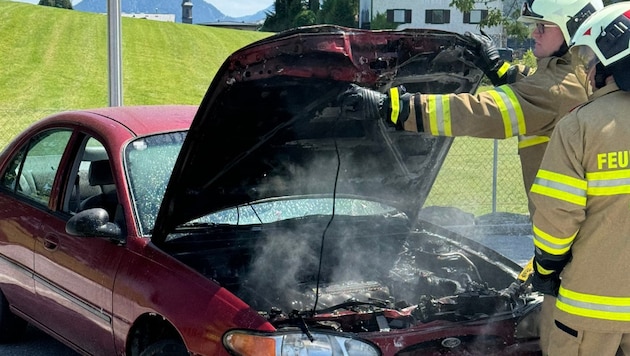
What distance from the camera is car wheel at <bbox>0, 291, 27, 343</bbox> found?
14.8ft

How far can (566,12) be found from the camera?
10.3ft

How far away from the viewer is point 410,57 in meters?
3.04

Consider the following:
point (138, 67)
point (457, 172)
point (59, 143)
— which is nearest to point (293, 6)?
point (138, 67)

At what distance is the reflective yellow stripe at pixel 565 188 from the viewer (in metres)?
2.53

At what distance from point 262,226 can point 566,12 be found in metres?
1.89

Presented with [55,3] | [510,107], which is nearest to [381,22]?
[55,3]

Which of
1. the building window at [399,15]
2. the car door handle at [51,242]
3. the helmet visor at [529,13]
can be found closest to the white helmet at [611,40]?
the helmet visor at [529,13]

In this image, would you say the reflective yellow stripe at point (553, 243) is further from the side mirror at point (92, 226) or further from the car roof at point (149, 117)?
the car roof at point (149, 117)

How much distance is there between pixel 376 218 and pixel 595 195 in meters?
Result: 1.86

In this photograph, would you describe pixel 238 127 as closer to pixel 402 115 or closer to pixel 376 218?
pixel 402 115

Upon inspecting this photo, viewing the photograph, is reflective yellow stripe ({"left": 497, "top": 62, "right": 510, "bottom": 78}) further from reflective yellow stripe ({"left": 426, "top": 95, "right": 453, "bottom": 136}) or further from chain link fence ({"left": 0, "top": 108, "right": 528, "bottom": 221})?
chain link fence ({"left": 0, "top": 108, "right": 528, "bottom": 221})

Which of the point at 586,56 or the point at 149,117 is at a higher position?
the point at 586,56

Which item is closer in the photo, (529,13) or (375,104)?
(375,104)

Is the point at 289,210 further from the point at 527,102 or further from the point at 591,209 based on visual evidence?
the point at 591,209
